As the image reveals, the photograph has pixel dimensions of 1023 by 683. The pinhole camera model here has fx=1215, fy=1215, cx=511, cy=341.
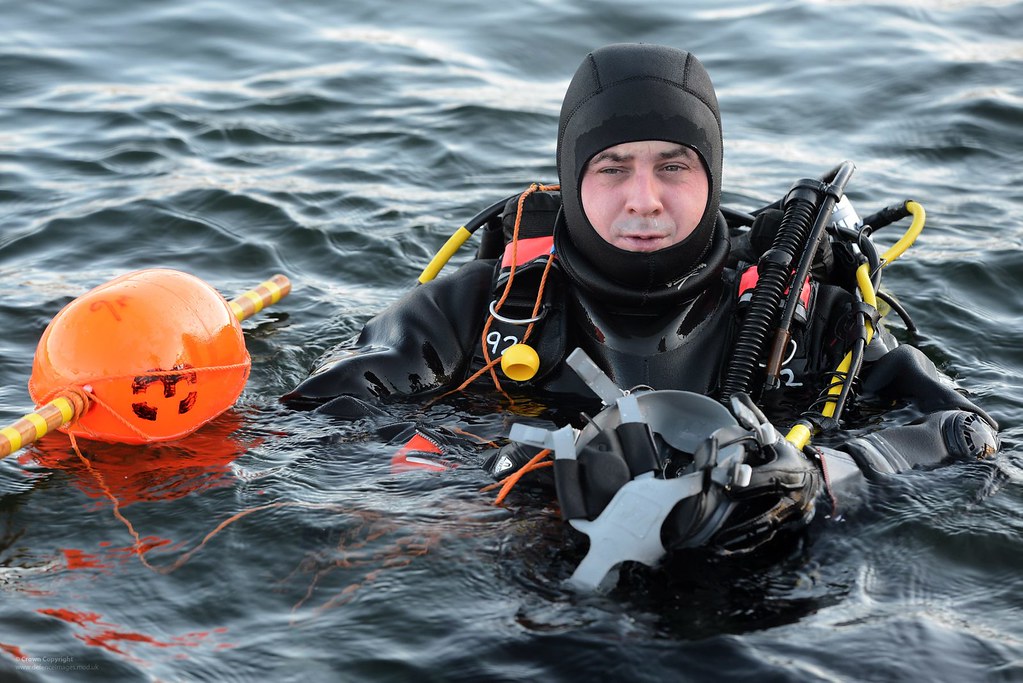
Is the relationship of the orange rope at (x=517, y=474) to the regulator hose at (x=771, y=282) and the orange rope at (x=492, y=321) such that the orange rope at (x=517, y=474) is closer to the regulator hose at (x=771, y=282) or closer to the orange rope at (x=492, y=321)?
the regulator hose at (x=771, y=282)

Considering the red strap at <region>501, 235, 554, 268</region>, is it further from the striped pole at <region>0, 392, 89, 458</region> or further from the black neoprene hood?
the striped pole at <region>0, 392, 89, 458</region>

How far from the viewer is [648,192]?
153 inches

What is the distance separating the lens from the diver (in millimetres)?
3545

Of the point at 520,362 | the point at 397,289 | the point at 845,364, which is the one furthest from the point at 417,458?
the point at 397,289

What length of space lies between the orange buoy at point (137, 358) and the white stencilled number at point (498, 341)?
91 cm

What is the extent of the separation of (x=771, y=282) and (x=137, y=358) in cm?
200

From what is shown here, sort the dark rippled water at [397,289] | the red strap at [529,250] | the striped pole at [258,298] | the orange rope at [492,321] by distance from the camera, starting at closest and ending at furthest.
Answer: the dark rippled water at [397,289]
the orange rope at [492,321]
the red strap at [529,250]
the striped pole at [258,298]

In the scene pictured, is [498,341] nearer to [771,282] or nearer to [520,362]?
[520,362]

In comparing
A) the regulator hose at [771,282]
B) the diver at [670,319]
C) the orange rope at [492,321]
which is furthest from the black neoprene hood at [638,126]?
the regulator hose at [771,282]

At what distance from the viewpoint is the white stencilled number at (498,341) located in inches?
166

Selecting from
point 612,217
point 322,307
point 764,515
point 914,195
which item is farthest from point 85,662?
point 914,195

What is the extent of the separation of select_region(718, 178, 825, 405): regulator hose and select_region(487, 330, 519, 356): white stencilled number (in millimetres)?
733

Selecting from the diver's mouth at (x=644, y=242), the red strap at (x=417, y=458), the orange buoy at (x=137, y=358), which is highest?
the diver's mouth at (x=644, y=242)

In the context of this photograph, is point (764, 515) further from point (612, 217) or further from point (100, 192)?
point (100, 192)
